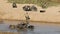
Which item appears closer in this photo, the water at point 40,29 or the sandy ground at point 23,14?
the water at point 40,29

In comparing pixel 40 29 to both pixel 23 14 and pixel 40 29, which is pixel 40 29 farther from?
pixel 23 14

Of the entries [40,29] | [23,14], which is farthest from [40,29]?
[23,14]

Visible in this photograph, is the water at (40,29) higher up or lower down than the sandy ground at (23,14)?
lower down

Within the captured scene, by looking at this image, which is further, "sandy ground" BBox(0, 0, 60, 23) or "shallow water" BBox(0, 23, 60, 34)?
"sandy ground" BBox(0, 0, 60, 23)

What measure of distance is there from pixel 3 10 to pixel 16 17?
0.19 m

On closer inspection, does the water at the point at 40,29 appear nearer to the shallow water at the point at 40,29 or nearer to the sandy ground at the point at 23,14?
the shallow water at the point at 40,29

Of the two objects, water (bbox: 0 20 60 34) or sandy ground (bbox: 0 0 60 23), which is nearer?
water (bbox: 0 20 60 34)

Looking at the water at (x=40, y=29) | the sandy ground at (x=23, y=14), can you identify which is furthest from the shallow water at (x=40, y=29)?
the sandy ground at (x=23, y=14)

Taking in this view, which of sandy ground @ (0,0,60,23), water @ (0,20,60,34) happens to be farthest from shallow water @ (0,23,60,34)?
sandy ground @ (0,0,60,23)

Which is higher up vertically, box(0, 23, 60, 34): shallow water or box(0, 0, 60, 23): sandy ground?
box(0, 0, 60, 23): sandy ground

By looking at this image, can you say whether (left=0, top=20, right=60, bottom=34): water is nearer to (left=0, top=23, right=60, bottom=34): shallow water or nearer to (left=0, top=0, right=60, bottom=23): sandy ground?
(left=0, top=23, right=60, bottom=34): shallow water

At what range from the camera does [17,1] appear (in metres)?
2.73

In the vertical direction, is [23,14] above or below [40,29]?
above

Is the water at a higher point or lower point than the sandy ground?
lower
